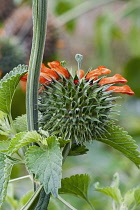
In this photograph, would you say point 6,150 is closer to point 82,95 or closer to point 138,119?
point 82,95

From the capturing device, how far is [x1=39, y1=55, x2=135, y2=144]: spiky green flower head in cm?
81

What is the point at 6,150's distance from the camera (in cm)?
78

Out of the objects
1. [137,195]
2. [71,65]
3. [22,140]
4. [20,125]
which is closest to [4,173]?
[22,140]

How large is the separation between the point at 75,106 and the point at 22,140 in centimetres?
14

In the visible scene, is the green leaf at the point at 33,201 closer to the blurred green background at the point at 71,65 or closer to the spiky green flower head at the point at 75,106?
the spiky green flower head at the point at 75,106

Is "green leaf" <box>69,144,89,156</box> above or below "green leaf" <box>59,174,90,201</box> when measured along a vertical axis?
above

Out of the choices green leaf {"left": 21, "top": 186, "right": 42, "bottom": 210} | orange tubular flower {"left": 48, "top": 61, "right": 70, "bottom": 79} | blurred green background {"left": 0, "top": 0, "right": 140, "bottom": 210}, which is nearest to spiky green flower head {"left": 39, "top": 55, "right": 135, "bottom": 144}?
orange tubular flower {"left": 48, "top": 61, "right": 70, "bottom": 79}

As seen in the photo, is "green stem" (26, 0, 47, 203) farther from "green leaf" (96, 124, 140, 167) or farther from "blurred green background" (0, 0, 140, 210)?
"blurred green background" (0, 0, 140, 210)

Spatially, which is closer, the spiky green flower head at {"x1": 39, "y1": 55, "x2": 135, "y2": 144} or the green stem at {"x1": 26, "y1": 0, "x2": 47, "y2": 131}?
the green stem at {"x1": 26, "y1": 0, "x2": 47, "y2": 131}

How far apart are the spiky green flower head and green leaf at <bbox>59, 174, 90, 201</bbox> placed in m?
0.11

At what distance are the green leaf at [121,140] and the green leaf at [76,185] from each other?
114mm

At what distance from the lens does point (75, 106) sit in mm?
827

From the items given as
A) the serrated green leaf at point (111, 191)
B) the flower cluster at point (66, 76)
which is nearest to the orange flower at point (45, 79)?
the flower cluster at point (66, 76)

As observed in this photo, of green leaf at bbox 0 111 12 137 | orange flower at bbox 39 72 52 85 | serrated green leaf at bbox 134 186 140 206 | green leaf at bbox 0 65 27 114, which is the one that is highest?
orange flower at bbox 39 72 52 85
